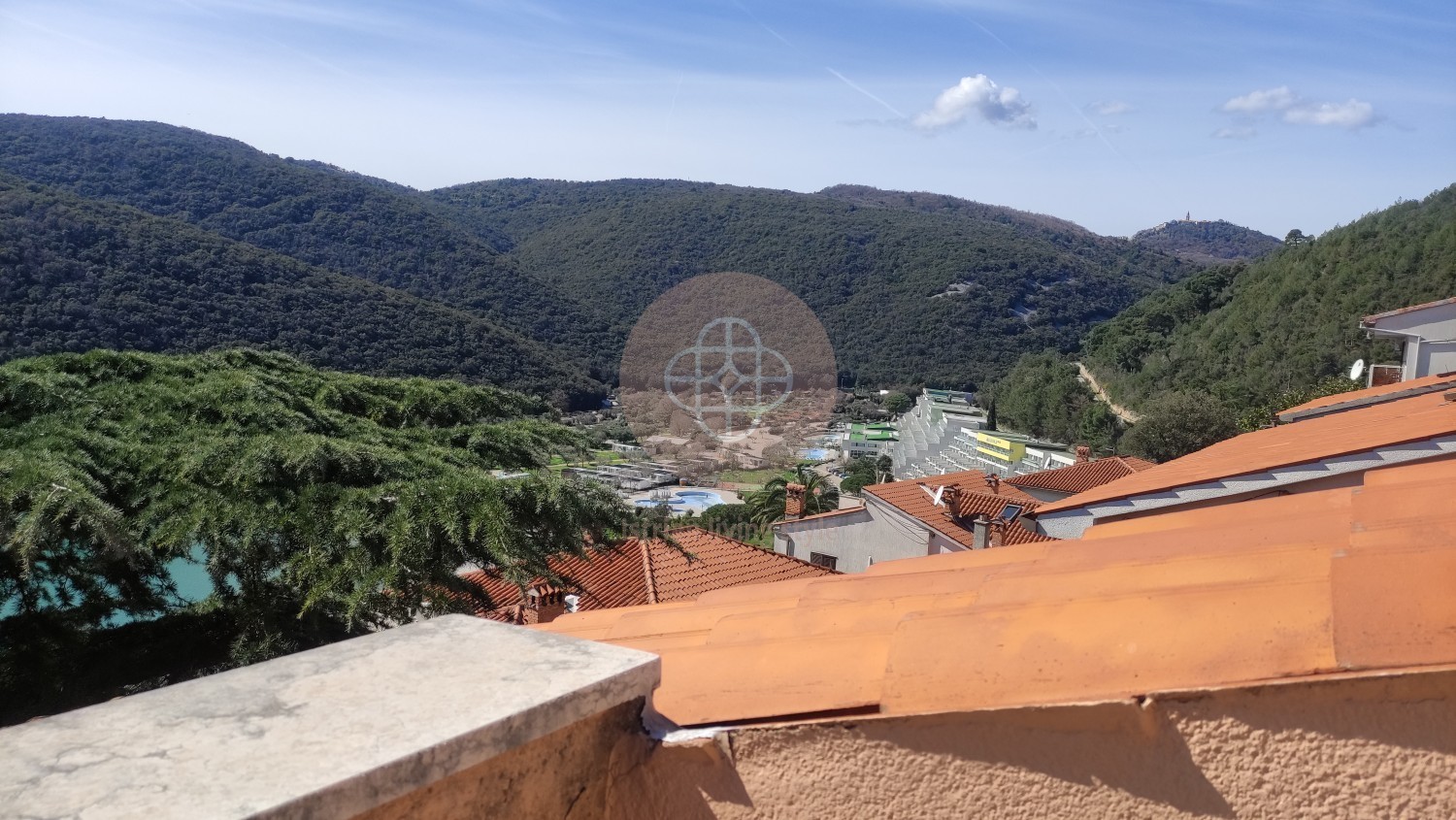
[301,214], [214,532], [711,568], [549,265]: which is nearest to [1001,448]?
[711,568]

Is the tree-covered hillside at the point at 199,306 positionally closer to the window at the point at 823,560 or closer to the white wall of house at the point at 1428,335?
the window at the point at 823,560

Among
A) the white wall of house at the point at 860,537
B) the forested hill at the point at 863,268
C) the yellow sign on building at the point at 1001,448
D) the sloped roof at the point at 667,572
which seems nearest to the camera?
the sloped roof at the point at 667,572

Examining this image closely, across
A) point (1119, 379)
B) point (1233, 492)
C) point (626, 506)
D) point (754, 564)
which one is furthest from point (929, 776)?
point (1119, 379)

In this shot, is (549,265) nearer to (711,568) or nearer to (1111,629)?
(711,568)

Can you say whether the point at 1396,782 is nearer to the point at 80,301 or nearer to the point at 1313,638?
the point at 1313,638

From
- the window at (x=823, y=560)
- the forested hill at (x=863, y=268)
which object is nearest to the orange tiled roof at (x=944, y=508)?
the window at (x=823, y=560)
